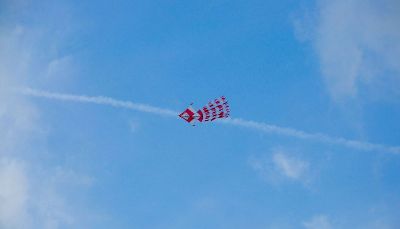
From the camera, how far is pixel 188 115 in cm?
8800

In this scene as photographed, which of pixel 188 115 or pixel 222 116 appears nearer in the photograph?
pixel 222 116

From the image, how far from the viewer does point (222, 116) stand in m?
82.1

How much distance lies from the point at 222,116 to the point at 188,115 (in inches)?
316
